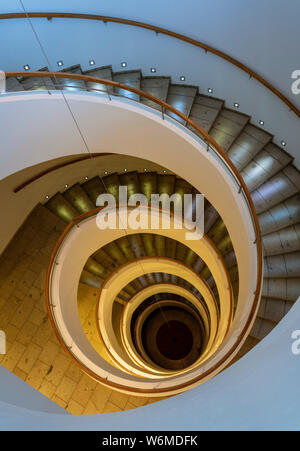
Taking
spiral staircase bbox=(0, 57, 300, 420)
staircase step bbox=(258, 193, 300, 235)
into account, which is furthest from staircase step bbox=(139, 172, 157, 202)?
staircase step bbox=(258, 193, 300, 235)

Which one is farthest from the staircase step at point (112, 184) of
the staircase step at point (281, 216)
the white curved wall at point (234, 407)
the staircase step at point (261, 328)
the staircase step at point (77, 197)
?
the white curved wall at point (234, 407)

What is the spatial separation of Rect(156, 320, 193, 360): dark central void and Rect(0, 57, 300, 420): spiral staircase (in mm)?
38

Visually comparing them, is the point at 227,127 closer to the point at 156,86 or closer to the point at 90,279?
the point at 156,86

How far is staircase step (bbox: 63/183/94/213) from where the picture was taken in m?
7.67

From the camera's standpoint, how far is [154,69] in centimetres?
582

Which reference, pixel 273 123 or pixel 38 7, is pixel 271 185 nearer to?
pixel 273 123

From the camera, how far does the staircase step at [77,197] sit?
767cm

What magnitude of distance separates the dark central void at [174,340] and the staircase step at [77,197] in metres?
6.49

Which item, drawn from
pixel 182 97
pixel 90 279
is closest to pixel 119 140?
pixel 182 97

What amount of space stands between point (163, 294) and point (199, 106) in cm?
798

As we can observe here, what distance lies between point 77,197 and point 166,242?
2.92m

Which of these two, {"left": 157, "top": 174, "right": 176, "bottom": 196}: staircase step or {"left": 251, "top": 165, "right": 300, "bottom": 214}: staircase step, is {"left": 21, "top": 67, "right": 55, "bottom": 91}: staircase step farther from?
{"left": 251, "top": 165, "right": 300, "bottom": 214}: staircase step

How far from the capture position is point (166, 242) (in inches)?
360
